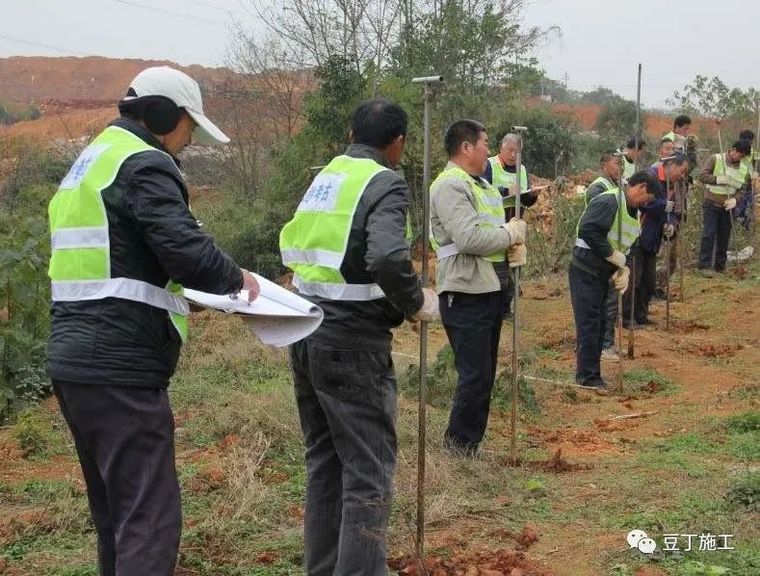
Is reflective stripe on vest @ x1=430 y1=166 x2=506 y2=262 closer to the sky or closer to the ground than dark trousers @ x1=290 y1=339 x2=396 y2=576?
closer to the sky

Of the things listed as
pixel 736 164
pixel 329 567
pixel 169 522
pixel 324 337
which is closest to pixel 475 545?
pixel 329 567

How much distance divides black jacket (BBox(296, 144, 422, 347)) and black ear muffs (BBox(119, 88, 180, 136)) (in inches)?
29.7

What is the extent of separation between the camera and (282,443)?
596 centimetres

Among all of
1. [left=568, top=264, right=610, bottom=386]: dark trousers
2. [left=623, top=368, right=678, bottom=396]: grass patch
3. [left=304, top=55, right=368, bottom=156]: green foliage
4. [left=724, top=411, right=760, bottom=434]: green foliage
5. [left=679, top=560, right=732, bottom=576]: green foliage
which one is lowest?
[left=623, top=368, right=678, bottom=396]: grass patch

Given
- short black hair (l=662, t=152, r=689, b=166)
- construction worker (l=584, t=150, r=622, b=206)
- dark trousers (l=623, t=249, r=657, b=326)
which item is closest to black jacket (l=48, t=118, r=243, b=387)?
construction worker (l=584, t=150, r=622, b=206)

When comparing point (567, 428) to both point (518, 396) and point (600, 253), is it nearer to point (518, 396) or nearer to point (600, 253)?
point (518, 396)

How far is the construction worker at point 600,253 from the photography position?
24.4ft

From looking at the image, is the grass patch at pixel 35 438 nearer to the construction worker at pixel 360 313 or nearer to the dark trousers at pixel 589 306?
the construction worker at pixel 360 313

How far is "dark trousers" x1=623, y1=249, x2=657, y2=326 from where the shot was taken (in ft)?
32.9

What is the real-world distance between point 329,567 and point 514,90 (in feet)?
58.3

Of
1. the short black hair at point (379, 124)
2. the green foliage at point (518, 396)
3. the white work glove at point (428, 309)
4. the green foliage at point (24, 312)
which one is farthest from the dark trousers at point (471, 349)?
the green foliage at point (24, 312)

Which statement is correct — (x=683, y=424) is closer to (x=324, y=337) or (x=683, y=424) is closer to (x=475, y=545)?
(x=475, y=545)

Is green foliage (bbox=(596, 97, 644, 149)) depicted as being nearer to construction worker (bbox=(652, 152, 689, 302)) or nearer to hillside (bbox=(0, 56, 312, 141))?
hillside (bbox=(0, 56, 312, 141))

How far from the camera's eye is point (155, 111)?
10.0ft
